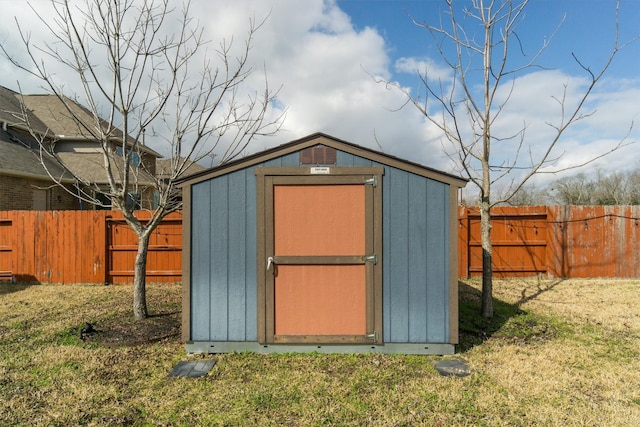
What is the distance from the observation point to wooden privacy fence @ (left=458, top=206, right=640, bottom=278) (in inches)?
340

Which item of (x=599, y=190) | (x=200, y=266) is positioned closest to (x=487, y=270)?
(x=200, y=266)

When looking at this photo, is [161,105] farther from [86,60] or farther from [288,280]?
[288,280]

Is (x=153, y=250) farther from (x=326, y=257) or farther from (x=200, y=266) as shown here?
(x=326, y=257)

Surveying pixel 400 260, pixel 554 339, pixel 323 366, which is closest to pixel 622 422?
pixel 554 339

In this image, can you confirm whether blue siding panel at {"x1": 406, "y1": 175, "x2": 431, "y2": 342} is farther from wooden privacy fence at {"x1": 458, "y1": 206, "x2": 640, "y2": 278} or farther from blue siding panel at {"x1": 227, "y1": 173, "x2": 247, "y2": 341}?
wooden privacy fence at {"x1": 458, "y1": 206, "x2": 640, "y2": 278}

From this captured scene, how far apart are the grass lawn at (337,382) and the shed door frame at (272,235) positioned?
0.79 feet

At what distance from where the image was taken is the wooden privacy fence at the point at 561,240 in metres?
8.64

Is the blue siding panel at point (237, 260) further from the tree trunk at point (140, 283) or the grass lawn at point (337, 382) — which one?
the tree trunk at point (140, 283)

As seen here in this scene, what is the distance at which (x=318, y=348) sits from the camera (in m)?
4.21

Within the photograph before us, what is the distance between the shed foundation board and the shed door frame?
0.27 feet

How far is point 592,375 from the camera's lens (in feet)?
12.0

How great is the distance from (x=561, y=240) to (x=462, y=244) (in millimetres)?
2492

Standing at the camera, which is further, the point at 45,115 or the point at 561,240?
the point at 45,115

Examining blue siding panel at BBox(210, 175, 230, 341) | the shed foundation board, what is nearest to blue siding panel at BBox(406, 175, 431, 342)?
the shed foundation board
